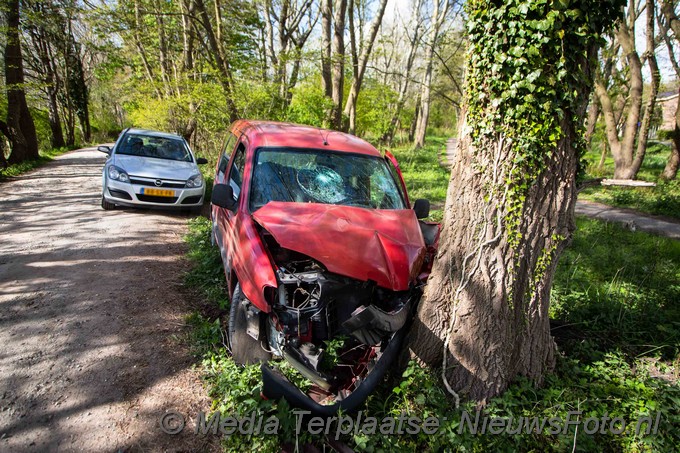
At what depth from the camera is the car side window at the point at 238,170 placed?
14.1ft

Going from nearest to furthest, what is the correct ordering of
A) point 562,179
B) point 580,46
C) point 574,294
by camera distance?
1. point 580,46
2. point 562,179
3. point 574,294

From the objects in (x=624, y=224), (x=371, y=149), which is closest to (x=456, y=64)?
(x=624, y=224)

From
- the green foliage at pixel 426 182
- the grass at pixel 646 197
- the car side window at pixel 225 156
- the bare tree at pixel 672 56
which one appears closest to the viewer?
the car side window at pixel 225 156

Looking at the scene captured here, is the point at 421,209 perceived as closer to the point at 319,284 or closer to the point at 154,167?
the point at 319,284

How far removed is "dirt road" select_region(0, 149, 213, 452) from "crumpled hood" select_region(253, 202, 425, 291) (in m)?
1.49

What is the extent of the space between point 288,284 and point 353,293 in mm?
537

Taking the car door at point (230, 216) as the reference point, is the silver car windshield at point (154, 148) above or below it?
above

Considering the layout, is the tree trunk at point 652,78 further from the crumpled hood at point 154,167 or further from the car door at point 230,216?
the crumpled hood at point 154,167

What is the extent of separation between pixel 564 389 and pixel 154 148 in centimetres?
845

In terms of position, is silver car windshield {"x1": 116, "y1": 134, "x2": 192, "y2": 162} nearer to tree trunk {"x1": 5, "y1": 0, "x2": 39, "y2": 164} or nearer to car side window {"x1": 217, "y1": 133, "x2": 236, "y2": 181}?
car side window {"x1": 217, "y1": 133, "x2": 236, "y2": 181}

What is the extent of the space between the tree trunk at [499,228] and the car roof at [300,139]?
2.02 m

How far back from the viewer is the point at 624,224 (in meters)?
7.94

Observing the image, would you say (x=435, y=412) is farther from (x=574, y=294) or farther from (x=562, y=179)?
(x=574, y=294)

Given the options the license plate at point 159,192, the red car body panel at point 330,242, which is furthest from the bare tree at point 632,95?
the license plate at point 159,192
